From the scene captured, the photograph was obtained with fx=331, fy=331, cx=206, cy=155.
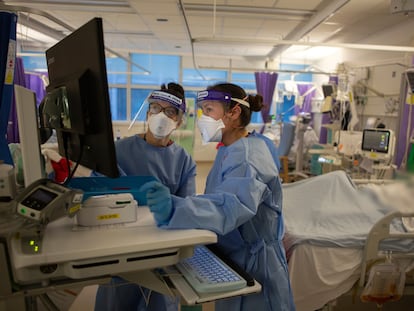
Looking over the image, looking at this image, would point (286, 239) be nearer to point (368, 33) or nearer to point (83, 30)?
point (83, 30)

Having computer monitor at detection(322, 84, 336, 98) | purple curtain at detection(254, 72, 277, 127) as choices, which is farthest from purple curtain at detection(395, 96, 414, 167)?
purple curtain at detection(254, 72, 277, 127)

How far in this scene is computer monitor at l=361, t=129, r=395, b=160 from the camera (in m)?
3.66

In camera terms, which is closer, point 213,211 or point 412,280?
point 213,211

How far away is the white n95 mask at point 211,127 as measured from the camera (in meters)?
1.54

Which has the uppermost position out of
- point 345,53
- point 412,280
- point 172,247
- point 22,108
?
point 345,53

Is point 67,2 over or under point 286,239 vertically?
over

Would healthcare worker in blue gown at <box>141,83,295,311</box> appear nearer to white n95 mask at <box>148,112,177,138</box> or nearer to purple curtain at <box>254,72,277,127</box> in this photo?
white n95 mask at <box>148,112,177,138</box>

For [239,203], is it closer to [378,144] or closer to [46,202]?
[46,202]

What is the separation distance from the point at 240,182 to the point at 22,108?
74 centimetres

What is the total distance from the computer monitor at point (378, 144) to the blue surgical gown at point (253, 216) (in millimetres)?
2730

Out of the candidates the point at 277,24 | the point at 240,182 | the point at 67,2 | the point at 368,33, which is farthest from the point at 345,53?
the point at 240,182

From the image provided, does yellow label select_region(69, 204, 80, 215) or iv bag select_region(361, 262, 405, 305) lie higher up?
Answer: yellow label select_region(69, 204, 80, 215)

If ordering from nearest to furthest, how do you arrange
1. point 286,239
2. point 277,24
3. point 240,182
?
point 240,182 → point 286,239 → point 277,24

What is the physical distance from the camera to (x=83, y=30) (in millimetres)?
955
